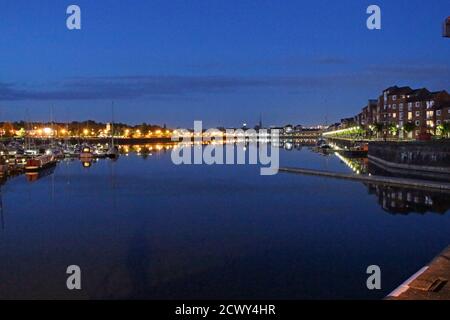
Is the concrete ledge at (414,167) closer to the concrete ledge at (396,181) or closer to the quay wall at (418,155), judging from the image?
the quay wall at (418,155)

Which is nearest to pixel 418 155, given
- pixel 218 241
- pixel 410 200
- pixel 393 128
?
pixel 410 200

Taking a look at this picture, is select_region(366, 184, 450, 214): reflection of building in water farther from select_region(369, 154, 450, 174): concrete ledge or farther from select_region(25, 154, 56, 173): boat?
select_region(25, 154, 56, 173): boat

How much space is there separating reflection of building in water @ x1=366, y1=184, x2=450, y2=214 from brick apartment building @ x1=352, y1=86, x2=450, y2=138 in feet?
142

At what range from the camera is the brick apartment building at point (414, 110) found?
80.0 m

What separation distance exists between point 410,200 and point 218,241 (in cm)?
1529

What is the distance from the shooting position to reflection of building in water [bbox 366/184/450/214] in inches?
1055

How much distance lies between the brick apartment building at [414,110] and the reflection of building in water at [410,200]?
43299 millimetres

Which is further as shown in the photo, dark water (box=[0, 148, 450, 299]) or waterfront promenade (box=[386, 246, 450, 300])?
dark water (box=[0, 148, 450, 299])

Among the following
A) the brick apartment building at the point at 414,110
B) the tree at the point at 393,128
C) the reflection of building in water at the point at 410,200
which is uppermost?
the brick apartment building at the point at 414,110

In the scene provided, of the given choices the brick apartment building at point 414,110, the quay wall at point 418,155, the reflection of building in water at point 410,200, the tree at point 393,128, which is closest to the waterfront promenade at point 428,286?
the reflection of building in water at point 410,200

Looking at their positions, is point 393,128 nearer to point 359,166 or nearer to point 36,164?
point 359,166

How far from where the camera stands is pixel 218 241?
64.0ft

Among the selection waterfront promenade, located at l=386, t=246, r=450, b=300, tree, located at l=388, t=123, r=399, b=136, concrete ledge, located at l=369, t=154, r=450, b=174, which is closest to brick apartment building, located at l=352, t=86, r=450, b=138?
tree, located at l=388, t=123, r=399, b=136
